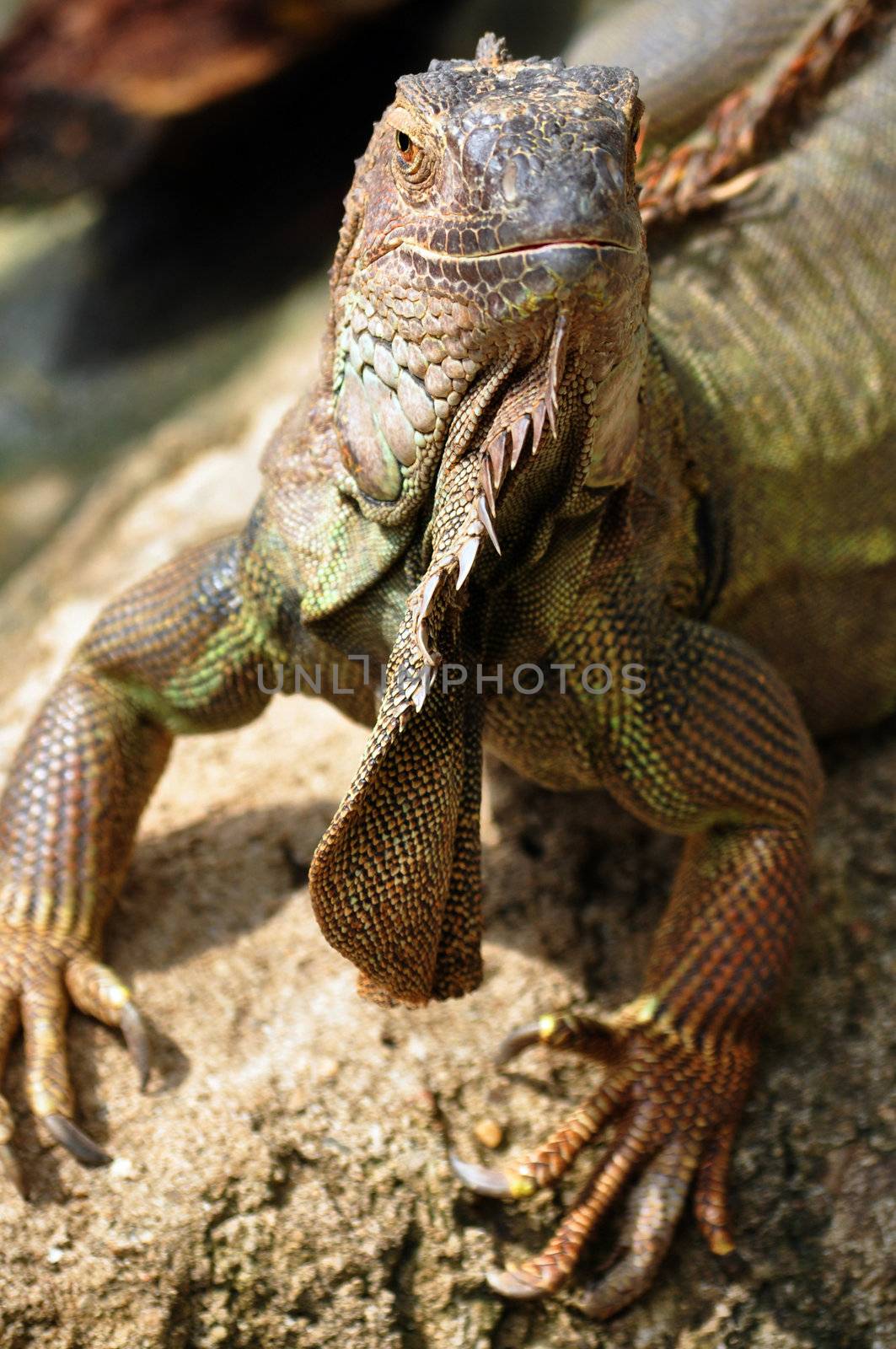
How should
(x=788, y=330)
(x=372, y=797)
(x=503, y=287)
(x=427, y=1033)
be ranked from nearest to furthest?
(x=503, y=287) < (x=372, y=797) < (x=427, y=1033) < (x=788, y=330)

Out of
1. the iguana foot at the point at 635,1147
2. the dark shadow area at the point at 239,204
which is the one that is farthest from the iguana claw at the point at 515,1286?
the dark shadow area at the point at 239,204

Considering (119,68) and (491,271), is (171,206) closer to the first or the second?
(119,68)

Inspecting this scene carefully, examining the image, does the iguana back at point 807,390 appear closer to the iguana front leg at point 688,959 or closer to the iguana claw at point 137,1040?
the iguana front leg at point 688,959

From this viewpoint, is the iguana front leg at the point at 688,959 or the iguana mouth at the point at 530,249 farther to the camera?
the iguana front leg at the point at 688,959

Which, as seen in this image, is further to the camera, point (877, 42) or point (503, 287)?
point (877, 42)

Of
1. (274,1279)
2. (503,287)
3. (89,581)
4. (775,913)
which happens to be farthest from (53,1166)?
(89,581)

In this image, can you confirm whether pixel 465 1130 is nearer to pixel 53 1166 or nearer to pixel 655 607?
pixel 53 1166

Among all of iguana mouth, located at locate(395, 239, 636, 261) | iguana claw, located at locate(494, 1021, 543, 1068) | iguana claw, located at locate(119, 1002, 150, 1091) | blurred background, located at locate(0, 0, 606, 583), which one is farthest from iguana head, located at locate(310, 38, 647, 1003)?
blurred background, located at locate(0, 0, 606, 583)
